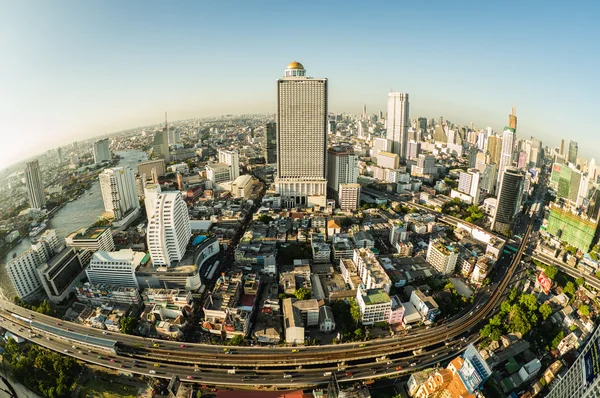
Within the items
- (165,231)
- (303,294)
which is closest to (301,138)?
(165,231)

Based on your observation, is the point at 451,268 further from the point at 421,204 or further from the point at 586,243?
the point at 421,204

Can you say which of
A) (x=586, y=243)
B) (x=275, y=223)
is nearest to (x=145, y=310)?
(x=275, y=223)

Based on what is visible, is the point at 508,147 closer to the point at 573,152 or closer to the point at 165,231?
the point at 573,152

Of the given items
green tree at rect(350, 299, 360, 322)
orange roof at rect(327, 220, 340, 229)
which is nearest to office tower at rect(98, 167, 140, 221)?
orange roof at rect(327, 220, 340, 229)

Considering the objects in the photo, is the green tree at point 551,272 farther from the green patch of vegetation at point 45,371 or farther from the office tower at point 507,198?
the green patch of vegetation at point 45,371

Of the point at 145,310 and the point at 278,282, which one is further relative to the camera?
the point at 278,282

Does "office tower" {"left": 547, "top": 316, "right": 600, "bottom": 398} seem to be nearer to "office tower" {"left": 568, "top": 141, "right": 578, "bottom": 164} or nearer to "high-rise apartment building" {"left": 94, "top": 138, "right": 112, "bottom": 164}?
"office tower" {"left": 568, "top": 141, "right": 578, "bottom": 164}

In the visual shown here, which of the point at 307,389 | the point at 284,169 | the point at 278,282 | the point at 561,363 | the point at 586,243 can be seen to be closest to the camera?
the point at 307,389
